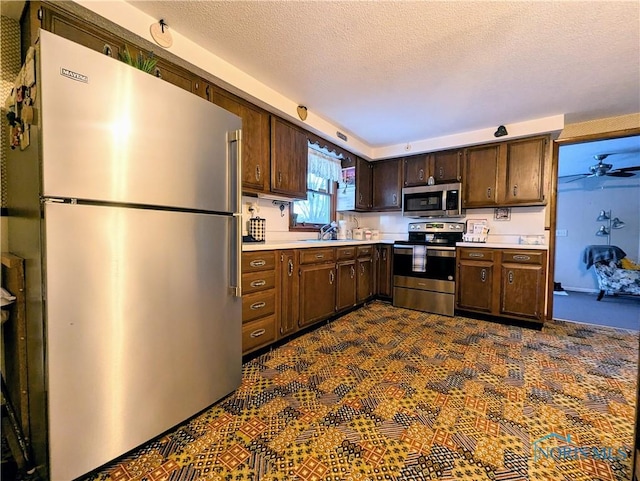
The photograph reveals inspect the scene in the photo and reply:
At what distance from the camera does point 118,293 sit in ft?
3.94

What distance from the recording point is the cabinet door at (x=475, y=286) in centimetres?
336

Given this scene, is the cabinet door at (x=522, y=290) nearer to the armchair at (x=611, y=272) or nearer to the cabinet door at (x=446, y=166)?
the cabinet door at (x=446, y=166)

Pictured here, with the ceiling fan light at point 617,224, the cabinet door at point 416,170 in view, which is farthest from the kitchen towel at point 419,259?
the ceiling fan light at point 617,224

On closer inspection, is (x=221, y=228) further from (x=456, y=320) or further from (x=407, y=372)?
(x=456, y=320)

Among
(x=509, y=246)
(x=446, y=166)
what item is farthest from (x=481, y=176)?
(x=509, y=246)

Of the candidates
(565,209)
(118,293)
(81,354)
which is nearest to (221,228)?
(118,293)

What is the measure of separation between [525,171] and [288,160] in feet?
9.11

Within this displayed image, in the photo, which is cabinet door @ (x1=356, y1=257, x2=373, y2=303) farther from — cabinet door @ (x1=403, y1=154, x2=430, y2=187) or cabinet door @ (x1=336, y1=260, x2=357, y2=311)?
cabinet door @ (x1=403, y1=154, x2=430, y2=187)

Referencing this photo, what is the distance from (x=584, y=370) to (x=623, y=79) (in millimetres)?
2384

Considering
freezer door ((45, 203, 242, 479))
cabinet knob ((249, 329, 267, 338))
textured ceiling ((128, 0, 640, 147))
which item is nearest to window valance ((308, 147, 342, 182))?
textured ceiling ((128, 0, 640, 147))

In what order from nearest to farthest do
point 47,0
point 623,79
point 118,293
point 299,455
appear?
point 118,293
point 299,455
point 47,0
point 623,79

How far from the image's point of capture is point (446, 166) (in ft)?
12.7

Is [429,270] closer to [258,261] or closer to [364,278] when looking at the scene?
[364,278]

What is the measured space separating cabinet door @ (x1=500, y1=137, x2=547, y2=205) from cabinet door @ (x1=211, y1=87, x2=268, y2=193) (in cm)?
289
